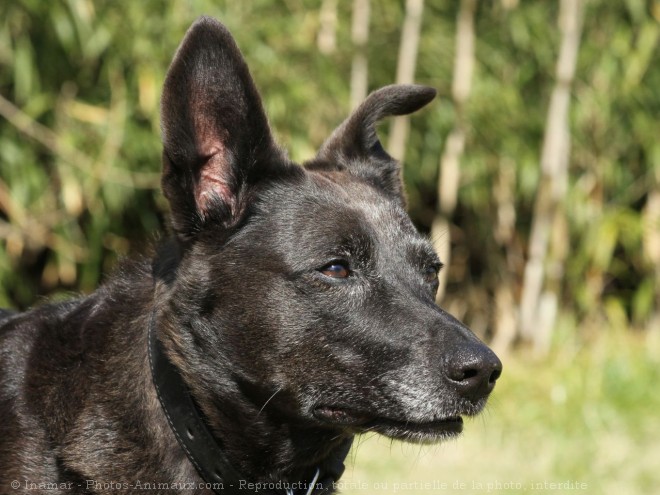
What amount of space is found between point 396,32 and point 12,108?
2.67 m

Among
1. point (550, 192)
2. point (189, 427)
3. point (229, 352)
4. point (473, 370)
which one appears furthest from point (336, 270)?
point (550, 192)

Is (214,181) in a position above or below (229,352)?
above

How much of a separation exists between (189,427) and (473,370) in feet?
2.67

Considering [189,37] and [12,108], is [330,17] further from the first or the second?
[189,37]

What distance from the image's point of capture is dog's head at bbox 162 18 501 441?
2.83m

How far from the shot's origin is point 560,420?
19.3 ft

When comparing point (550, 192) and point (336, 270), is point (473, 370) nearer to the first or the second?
point (336, 270)

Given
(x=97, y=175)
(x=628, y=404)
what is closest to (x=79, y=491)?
(x=97, y=175)

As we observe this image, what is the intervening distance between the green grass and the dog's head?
1611 mm

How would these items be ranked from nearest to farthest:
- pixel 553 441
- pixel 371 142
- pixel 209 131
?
pixel 209 131, pixel 371 142, pixel 553 441

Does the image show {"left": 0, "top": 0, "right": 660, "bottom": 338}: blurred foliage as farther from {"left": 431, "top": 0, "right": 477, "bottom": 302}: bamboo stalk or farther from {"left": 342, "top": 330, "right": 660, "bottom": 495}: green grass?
{"left": 342, "top": 330, "right": 660, "bottom": 495}: green grass

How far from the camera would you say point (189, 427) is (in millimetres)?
2812

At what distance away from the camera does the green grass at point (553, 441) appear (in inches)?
198

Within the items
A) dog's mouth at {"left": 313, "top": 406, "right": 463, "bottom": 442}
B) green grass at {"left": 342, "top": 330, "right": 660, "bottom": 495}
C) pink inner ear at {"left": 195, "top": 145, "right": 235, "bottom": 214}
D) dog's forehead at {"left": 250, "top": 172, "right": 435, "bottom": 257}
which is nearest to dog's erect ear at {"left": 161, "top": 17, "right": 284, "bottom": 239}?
pink inner ear at {"left": 195, "top": 145, "right": 235, "bottom": 214}
